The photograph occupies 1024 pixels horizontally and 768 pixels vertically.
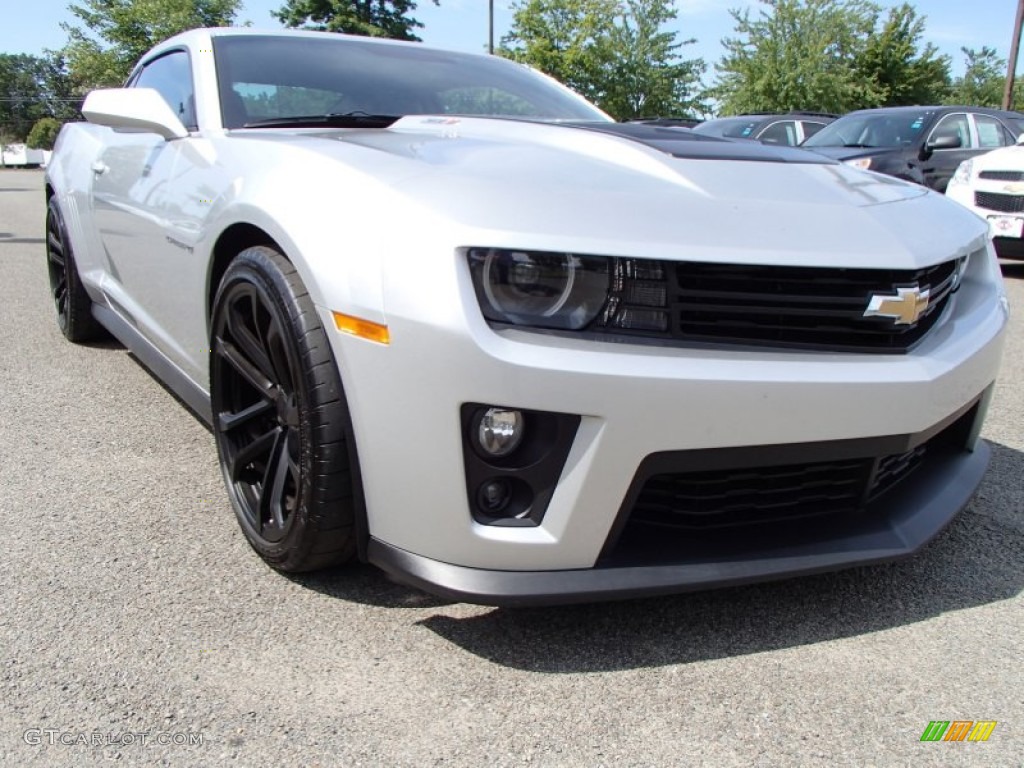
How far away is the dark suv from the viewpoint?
8.21m

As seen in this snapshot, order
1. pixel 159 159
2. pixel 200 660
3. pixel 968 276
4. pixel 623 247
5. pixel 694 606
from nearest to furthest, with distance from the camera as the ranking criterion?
pixel 623 247, pixel 200 660, pixel 694 606, pixel 968 276, pixel 159 159

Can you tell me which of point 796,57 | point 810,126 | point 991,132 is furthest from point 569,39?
point 991,132

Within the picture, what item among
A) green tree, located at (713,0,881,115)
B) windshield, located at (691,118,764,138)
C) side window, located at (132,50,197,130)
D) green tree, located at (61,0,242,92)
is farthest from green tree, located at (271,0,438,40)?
side window, located at (132,50,197,130)

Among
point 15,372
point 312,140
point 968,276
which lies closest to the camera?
point 312,140

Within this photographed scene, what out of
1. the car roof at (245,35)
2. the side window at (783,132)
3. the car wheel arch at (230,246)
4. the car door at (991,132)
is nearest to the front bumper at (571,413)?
the car wheel arch at (230,246)

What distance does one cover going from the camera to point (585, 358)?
1576 millimetres

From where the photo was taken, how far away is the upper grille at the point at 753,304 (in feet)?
5.42

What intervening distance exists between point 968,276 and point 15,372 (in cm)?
383

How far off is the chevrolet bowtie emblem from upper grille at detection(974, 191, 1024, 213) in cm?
623

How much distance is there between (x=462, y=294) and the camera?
1565mm

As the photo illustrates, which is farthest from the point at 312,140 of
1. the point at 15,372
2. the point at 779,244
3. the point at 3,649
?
the point at 15,372

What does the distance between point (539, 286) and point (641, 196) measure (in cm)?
31

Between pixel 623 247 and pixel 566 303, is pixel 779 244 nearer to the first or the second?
pixel 623 247

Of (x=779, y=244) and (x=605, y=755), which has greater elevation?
(x=779, y=244)
